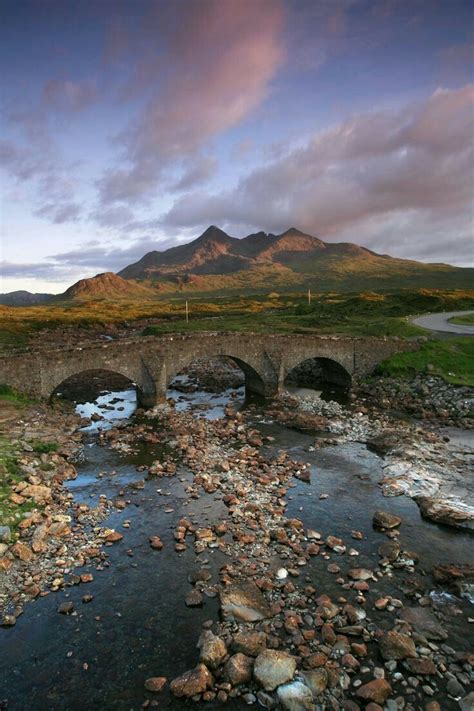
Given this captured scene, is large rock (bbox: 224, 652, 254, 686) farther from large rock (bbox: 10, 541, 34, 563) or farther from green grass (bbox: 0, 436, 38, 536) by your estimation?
green grass (bbox: 0, 436, 38, 536)

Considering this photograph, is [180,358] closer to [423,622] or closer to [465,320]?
[423,622]

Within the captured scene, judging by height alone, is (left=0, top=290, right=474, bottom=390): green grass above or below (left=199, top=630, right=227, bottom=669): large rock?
above

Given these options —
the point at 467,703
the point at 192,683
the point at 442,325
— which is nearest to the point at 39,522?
A: the point at 192,683

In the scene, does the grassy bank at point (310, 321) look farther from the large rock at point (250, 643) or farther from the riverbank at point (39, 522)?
the large rock at point (250, 643)

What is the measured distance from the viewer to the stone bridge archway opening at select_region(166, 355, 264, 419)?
3772 cm

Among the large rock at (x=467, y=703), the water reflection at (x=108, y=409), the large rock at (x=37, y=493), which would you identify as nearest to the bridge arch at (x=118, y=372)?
the water reflection at (x=108, y=409)

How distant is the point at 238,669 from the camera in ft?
33.8

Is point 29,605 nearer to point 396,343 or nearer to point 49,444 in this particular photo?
point 49,444

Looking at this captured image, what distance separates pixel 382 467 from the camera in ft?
77.3

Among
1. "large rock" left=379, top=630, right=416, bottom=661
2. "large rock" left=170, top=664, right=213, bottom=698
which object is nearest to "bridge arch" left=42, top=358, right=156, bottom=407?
"large rock" left=170, top=664, right=213, bottom=698

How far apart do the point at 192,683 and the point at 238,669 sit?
1121 millimetres

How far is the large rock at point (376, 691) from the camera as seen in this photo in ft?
32.0

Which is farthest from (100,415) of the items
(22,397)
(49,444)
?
(49,444)

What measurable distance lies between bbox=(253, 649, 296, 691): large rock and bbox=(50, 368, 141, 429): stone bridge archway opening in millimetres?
22522
